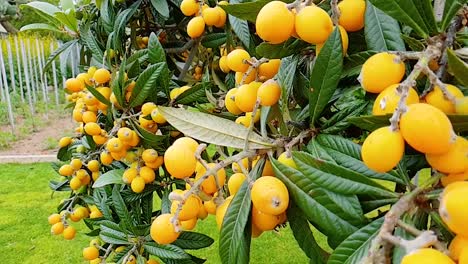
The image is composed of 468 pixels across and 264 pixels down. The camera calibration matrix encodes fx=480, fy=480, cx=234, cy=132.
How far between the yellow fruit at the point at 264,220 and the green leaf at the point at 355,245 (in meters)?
0.10

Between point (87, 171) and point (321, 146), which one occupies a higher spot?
point (321, 146)

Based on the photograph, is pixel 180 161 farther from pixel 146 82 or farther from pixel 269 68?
pixel 146 82

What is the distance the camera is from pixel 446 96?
421 mm

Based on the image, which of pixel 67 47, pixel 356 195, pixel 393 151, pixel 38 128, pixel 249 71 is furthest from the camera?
pixel 38 128

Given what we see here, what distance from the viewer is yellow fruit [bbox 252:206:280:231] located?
0.55 m

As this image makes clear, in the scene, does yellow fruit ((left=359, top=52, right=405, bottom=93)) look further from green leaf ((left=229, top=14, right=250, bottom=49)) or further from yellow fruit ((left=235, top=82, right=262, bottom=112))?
green leaf ((left=229, top=14, right=250, bottom=49))

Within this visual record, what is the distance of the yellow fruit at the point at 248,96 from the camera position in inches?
25.9

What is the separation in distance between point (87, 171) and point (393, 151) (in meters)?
1.09

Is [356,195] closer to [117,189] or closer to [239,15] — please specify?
[239,15]

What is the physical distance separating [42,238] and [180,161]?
2835 millimetres

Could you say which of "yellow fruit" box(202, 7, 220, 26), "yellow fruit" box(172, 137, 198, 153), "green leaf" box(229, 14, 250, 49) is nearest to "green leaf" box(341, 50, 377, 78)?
"yellow fruit" box(172, 137, 198, 153)

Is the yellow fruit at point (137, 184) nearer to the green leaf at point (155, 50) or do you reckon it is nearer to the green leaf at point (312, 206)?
the green leaf at point (155, 50)

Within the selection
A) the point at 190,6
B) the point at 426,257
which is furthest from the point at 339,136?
the point at 190,6

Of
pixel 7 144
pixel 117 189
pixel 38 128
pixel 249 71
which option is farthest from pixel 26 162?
pixel 249 71
